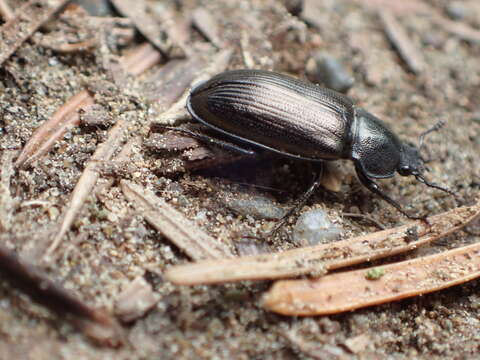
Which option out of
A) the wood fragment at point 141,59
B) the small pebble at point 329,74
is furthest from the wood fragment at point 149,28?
the small pebble at point 329,74

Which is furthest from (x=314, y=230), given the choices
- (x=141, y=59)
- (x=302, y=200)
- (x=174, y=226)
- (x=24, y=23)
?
(x=24, y=23)

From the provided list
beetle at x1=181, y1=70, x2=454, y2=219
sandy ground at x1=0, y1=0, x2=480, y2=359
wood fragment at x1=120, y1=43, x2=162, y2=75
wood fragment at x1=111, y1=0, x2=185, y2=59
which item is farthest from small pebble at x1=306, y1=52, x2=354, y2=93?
wood fragment at x1=120, y1=43, x2=162, y2=75

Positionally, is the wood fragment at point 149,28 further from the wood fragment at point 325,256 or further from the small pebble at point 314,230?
the wood fragment at point 325,256

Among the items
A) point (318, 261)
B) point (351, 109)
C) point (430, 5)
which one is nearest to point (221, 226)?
point (318, 261)

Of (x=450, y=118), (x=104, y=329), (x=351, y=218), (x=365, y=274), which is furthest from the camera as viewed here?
(x=450, y=118)

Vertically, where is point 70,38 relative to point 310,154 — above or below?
above

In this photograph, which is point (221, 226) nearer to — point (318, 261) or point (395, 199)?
point (318, 261)

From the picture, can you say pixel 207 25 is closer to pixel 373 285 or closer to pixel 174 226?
pixel 174 226
